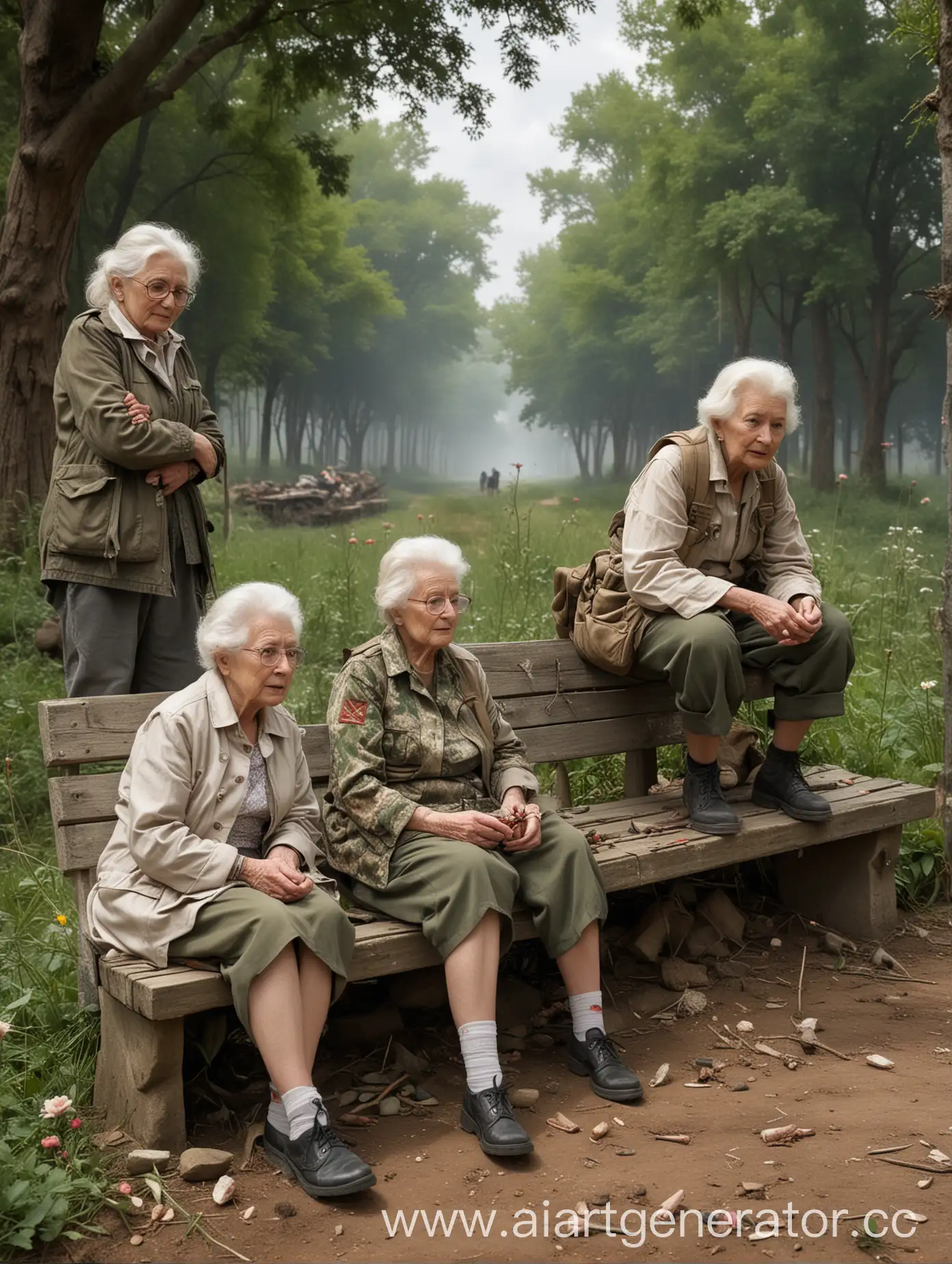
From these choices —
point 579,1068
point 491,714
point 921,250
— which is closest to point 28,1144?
point 579,1068

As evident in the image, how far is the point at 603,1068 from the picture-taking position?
11.6ft

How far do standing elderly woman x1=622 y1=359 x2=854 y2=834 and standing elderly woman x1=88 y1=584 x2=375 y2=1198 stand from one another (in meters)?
1.49


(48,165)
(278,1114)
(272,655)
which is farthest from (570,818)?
(48,165)

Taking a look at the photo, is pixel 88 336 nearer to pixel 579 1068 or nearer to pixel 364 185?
pixel 579 1068

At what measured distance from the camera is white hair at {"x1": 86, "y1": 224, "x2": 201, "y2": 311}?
12.8 ft

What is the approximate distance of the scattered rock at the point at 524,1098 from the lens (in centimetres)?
348

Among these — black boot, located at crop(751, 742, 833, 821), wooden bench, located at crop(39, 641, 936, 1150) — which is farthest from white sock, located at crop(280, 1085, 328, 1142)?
black boot, located at crop(751, 742, 833, 821)

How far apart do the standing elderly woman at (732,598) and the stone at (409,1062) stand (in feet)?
4.23

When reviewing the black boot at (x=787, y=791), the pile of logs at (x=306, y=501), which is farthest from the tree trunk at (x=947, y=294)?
the pile of logs at (x=306, y=501)

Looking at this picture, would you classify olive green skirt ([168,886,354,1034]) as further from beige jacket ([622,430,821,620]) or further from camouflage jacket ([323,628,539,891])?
beige jacket ([622,430,821,620])

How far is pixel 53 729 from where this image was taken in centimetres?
348

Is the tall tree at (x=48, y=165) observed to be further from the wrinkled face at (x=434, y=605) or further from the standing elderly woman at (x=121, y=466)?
the wrinkled face at (x=434, y=605)

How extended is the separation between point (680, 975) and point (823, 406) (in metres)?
22.8

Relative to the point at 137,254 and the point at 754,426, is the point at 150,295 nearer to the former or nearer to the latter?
the point at 137,254
